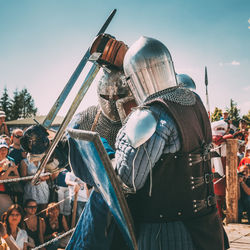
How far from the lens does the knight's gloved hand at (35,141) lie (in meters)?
2.12

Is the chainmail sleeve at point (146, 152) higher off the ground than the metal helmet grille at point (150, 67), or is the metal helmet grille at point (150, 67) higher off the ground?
the metal helmet grille at point (150, 67)

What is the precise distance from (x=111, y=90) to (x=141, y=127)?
4.29 ft

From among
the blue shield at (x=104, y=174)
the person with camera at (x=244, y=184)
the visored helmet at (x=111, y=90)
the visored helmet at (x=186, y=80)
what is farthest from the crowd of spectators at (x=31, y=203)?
the person with camera at (x=244, y=184)

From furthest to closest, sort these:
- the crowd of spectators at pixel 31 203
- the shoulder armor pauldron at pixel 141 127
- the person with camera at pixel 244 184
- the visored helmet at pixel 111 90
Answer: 1. the person with camera at pixel 244 184
2. the crowd of spectators at pixel 31 203
3. the visored helmet at pixel 111 90
4. the shoulder armor pauldron at pixel 141 127

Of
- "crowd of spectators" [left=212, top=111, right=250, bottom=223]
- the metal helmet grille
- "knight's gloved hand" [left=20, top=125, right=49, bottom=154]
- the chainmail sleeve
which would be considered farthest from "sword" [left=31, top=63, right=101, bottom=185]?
"crowd of spectators" [left=212, top=111, right=250, bottom=223]

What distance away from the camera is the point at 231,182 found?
434 centimetres

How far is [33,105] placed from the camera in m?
51.4

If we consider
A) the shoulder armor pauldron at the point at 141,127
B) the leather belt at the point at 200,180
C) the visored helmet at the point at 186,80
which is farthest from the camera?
the visored helmet at the point at 186,80

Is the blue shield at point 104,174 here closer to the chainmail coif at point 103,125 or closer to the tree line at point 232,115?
the chainmail coif at point 103,125

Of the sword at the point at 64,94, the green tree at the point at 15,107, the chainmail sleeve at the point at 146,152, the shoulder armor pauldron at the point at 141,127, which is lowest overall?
the chainmail sleeve at the point at 146,152

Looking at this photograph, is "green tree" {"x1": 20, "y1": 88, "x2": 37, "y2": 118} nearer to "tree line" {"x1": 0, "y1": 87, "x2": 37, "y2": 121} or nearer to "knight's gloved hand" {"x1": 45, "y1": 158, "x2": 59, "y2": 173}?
"tree line" {"x1": 0, "y1": 87, "x2": 37, "y2": 121}

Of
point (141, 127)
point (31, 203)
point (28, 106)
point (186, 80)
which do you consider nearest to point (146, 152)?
point (141, 127)

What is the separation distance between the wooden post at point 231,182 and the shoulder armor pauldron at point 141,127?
11.3ft

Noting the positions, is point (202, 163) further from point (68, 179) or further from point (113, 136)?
point (68, 179)
